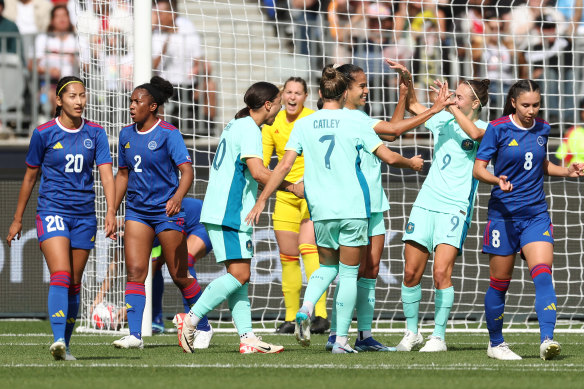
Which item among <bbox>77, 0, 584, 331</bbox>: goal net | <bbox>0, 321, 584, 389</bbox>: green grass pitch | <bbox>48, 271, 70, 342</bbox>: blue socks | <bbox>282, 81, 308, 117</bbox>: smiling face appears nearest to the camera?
<bbox>0, 321, 584, 389</bbox>: green grass pitch

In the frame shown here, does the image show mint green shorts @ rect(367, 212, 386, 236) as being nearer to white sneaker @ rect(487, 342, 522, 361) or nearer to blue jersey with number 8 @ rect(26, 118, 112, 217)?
white sneaker @ rect(487, 342, 522, 361)

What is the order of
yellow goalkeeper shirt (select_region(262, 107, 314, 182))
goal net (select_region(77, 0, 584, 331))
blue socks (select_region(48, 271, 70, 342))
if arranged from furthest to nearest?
goal net (select_region(77, 0, 584, 331)), yellow goalkeeper shirt (select_region(262, 107, 314, 182)), blue socks (select_region(48, 271, 70, 342))

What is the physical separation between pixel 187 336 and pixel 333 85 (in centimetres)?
222

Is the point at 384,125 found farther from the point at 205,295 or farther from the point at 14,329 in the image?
the point at 14,329

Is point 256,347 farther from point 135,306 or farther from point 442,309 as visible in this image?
point 442,309

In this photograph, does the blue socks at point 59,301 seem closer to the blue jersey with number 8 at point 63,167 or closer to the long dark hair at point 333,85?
the blue jersey with number 8 at point 63,167

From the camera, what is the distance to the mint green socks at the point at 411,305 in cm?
884

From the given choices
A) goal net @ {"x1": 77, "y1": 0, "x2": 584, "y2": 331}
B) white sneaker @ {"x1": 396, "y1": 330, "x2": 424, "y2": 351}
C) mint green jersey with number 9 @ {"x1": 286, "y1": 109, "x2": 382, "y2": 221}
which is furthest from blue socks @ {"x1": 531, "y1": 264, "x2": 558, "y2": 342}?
goal net @ {"x1": 77, "y1": 0, "x2": 584, "y2": 331}

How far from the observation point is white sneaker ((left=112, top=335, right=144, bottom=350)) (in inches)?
337

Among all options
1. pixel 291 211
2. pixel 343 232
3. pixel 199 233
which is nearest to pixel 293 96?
pixel 291 211

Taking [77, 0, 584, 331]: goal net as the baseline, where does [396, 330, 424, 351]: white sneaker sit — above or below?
below

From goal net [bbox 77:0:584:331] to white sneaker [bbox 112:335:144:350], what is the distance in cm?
262

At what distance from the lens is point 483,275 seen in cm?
1261

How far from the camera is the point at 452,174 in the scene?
8789 mm
